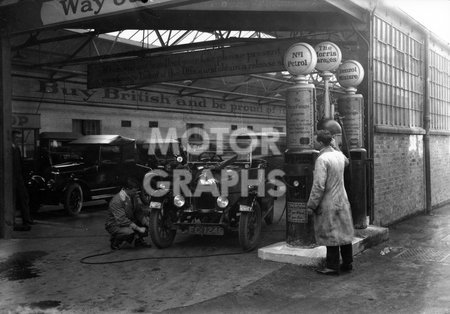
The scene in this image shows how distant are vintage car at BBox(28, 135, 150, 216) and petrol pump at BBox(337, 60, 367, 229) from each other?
5.80 metres

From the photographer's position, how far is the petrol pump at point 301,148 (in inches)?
254

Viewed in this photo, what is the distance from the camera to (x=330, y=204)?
221 inches

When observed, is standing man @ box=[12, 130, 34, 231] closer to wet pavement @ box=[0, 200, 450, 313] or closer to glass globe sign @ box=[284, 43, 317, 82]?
wet pavement @ box=[0, 200, 450, 313]

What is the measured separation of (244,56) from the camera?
9.83m

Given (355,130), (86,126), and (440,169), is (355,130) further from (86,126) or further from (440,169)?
(86,126)

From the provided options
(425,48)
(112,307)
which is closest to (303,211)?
(112,307)

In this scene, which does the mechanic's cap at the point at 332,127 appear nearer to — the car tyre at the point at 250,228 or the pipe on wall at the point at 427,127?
the car tyre at the point at 250,228

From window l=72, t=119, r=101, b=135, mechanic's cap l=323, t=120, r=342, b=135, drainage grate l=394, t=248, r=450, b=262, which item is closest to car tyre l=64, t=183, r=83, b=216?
window l=72, t=119, r=101, b=135

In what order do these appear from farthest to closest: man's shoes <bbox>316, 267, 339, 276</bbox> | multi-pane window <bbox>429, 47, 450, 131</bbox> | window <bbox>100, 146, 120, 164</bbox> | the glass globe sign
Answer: window <bbox>100, 146, 120, 164</bbox>, multi-pane window <bbox>429, 47, 450, 131</bbox>, the glass globe sign, man's shoes <bbox>316, 267, 339, 276</bbox>

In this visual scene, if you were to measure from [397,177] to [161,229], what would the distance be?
5083 millimetres

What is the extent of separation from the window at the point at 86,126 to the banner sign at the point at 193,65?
20.2 ft

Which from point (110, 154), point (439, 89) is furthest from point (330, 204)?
point (110, 154)

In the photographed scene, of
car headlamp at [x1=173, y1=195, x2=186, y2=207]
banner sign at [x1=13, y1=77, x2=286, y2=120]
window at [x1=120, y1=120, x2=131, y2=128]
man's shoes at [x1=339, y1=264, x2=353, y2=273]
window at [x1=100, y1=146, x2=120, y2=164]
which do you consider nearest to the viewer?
man's shoes at [x1=339, y1=264, x2=353, y2=273]

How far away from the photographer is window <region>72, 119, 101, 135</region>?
17781 millimetres
